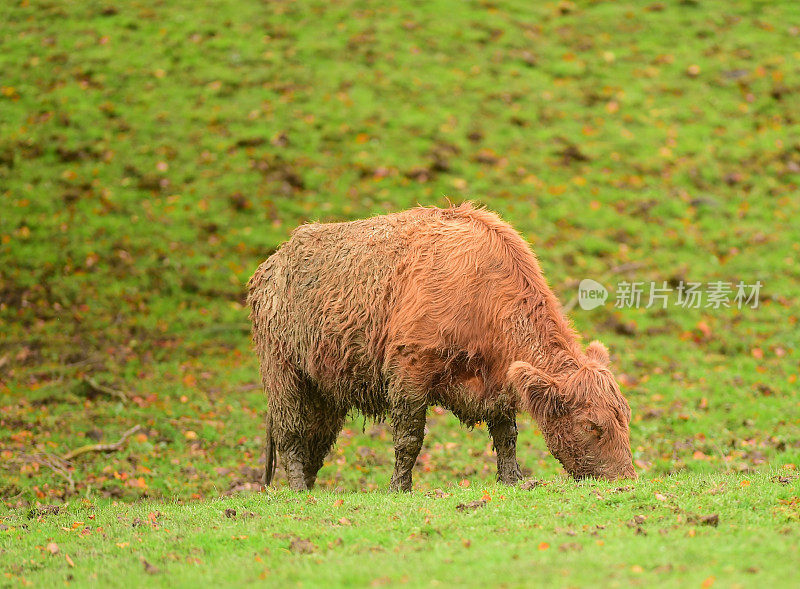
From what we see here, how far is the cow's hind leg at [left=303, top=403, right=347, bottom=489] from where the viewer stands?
37.2 feet

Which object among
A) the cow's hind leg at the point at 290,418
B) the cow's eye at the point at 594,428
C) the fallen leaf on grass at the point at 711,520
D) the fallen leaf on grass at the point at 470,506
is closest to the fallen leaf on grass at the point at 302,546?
the fallen leaf on grass at the point at 470,506

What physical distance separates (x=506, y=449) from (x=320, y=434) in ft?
8.45

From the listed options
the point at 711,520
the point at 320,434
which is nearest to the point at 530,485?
the point at 711,520

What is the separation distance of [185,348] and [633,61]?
17.2 metres

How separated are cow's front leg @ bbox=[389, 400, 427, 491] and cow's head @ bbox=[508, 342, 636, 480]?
1.32 metres

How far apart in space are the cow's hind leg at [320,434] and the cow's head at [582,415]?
316 centimetres

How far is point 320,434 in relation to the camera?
11383 mm

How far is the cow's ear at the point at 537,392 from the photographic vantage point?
8.95m

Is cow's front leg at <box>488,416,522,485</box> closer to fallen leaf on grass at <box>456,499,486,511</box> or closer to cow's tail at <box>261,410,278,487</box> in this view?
fallen leaf on grass at <box>456,499,486,511</box>

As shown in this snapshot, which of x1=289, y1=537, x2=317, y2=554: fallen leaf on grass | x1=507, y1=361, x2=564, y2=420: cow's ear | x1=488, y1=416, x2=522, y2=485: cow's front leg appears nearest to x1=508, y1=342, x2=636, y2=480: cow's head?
x1=507, y1=361, x2=564, y2=420: cow's ear

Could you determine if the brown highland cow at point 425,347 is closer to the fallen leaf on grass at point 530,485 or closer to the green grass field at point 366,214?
the fallen leaf on grass at point 530,485

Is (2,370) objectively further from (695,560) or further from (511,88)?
(511,88)

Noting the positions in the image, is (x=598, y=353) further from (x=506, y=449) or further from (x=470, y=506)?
(x=470, y=506)

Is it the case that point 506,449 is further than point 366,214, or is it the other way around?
point 366,214
